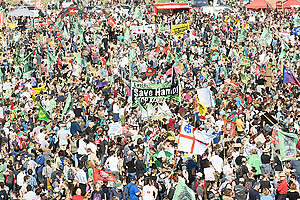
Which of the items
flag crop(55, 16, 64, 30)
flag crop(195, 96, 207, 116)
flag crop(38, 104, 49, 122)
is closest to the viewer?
flag crop(195, 96, 207, 116)

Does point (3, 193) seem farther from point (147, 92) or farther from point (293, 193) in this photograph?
point (147, 92)

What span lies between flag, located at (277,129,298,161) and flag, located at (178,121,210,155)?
2006 millimetres

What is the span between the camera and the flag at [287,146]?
15.1 m

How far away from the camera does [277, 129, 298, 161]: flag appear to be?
49.7 feet

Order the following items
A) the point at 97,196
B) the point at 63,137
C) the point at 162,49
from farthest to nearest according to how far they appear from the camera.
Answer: the point at 162,49 → the point at 63,137 → the point at 97,196

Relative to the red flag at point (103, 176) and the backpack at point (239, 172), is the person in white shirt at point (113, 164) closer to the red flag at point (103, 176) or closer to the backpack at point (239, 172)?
the red flag at point (103, 176)

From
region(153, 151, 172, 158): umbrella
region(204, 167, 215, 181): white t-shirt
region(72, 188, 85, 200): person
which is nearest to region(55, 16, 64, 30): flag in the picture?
region(153, 151, 172, 158): umbrella

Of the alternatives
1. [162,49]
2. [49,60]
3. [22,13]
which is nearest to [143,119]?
[49,60]

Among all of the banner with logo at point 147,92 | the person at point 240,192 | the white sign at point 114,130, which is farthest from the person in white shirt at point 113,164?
the banner with logo at point 147,92

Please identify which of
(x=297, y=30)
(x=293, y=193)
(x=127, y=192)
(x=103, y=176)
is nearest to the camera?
(x=293, y=193)

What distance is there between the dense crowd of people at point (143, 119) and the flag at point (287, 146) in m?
0.05

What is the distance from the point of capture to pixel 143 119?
2088cm

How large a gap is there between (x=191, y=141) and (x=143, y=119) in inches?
227

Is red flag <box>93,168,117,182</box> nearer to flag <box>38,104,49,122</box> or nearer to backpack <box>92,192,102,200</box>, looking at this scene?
backpack <box>92,192,102,200</box>
